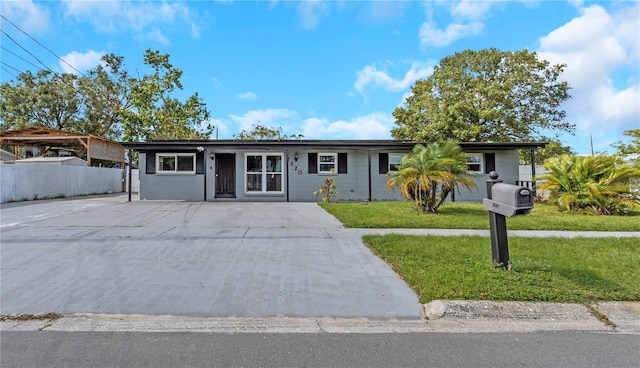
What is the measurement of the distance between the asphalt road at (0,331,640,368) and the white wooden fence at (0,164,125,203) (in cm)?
1608

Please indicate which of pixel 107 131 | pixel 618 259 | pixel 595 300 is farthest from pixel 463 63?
pixel 107 131

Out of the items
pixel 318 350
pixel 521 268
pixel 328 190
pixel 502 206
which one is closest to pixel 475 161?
pixel 328 190

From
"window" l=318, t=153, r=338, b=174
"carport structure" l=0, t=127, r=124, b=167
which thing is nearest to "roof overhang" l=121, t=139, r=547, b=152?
"window" l=318, t=153, r=338, b=174

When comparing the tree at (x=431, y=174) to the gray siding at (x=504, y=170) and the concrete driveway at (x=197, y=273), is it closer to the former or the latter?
the concrete driveway at (x=197, y=273)

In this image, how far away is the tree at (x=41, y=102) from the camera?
27.6m

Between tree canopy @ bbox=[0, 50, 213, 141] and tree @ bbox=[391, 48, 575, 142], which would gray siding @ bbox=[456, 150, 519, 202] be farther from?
tree canopy @ bbox=[0, 50, 213, 141]

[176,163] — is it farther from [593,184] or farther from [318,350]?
[593,184]

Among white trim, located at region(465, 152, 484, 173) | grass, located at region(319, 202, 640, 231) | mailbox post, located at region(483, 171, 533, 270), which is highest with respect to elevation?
white trim, located at region(465, 152, 484, 173)

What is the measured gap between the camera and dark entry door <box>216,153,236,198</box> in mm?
15852

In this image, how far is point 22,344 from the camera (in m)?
2.79

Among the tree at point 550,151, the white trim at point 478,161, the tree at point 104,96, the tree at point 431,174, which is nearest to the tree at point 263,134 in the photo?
the tree at point 104,96

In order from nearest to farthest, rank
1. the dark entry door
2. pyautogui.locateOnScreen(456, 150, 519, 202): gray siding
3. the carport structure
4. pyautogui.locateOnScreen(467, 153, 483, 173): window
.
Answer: the dark entry door
pyautogui.locateOnScreen(456, 150, 519, 202): gray siding
pyautogui.locateOnScreen(467, 153, 483, 173): window
the carport structure

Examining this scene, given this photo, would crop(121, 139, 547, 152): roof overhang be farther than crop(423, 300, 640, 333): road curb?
Yes

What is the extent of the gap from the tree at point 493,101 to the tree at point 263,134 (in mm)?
13763
